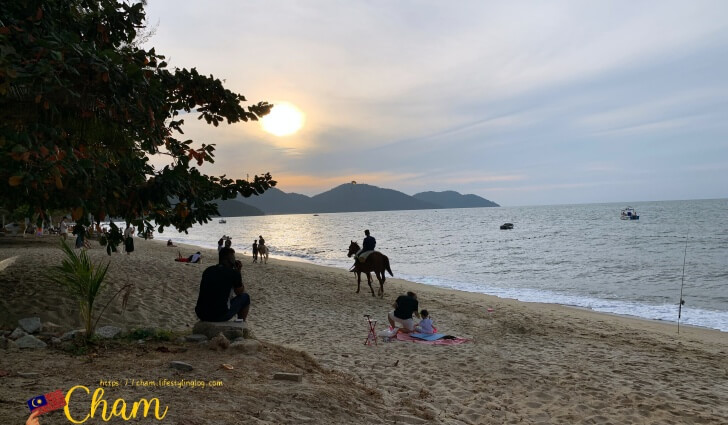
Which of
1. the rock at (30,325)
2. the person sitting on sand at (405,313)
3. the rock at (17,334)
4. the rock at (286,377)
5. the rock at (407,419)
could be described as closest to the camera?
the rock at (407,419)

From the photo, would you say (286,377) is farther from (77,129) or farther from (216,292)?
(77,129)

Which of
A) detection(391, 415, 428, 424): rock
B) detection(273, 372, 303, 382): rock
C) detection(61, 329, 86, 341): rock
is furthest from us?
detection(61, 329, 86, 341): rock

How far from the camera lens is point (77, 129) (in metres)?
3.94

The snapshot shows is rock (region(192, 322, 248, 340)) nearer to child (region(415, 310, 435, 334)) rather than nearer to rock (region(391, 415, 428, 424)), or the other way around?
rock (region(391, 415, 428, 424))

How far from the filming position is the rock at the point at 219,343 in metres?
7.07

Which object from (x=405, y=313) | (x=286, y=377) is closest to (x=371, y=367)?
(x=286, y=377)

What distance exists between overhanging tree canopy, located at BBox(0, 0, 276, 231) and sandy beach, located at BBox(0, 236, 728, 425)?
2195mm

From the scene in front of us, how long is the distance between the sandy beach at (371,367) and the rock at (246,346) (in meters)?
0.13

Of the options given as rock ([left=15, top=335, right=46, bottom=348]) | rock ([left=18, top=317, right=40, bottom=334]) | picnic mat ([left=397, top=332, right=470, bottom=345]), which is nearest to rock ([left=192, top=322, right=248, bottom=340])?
rock ([left=15, top=335, right=46, bottom=348])

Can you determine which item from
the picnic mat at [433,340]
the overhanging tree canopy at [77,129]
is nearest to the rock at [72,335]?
the overhanging tree canopy at [77,129]

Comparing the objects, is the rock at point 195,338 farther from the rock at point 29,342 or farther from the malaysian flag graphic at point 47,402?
the malaysian flag graphic at point 47,402

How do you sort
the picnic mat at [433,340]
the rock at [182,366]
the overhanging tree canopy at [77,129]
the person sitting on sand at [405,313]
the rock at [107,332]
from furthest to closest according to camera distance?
the person sitting on sand at [405,313] < the picnic mat at [433,340] < the rock at [107,332] < the rock at [182,366] < the overhanging tree canopy at [77,129]

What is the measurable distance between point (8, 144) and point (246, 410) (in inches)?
135

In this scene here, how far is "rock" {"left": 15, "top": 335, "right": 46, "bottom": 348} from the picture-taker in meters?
6.69
